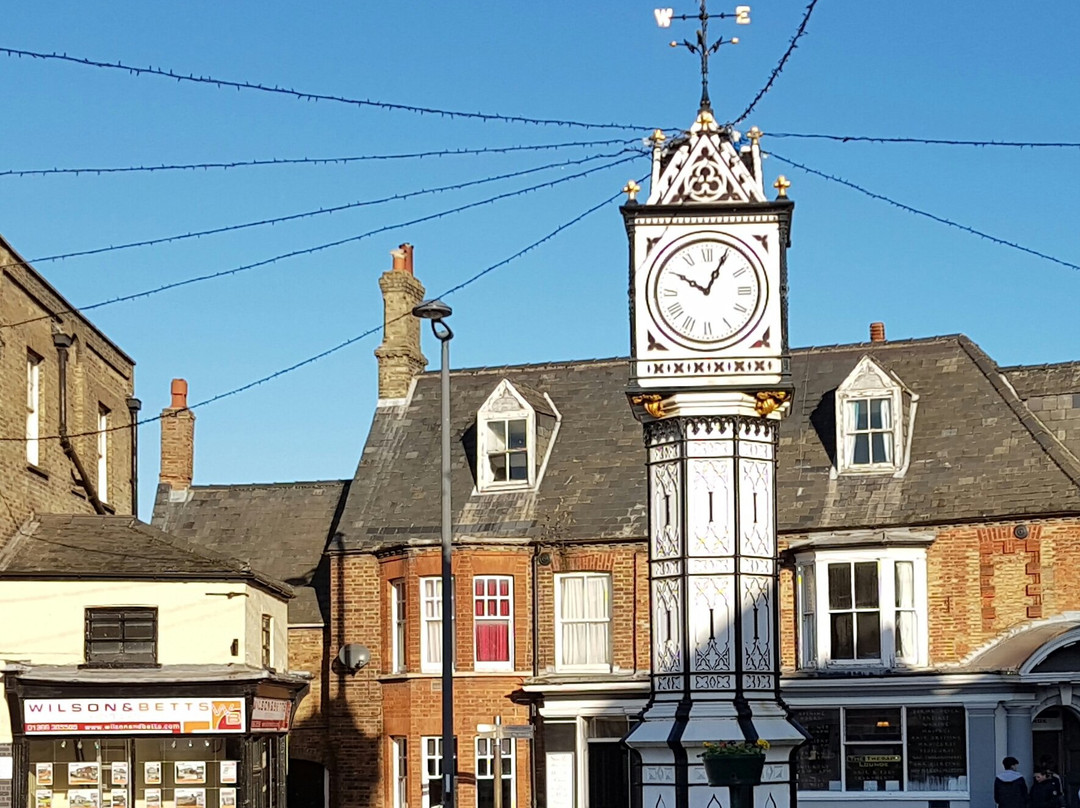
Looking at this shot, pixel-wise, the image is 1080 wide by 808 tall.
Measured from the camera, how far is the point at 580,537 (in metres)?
34.3

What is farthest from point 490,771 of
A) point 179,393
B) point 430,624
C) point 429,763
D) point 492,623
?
point 179,393

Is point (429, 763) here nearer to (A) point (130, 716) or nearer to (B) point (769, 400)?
(A) point (130, 716)

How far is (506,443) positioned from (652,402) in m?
16.3

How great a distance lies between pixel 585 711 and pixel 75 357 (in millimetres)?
11350

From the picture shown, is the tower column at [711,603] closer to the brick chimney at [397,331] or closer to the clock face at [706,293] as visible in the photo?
the clock face at [706,293]

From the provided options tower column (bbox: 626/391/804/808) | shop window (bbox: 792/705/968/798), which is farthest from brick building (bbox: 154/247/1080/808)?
tower column (bbox: 626/391/804/808)

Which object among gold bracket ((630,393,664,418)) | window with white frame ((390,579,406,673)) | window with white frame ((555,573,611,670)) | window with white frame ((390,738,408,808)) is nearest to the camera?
gold bracket ((630,393,664,418))

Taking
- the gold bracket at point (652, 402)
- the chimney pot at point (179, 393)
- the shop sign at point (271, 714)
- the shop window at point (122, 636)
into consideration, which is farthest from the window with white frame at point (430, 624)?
the gold bracket at point (652, 402)

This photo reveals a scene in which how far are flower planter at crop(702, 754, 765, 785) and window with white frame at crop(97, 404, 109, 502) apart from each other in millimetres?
20663

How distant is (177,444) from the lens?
Answer: 41219mm

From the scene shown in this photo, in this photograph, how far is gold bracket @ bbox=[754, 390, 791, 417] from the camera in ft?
65.0

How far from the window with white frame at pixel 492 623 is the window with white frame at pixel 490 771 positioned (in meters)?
1.40

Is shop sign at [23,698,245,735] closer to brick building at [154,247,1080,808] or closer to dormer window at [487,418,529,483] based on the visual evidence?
brick building at [154,247,1080,808]

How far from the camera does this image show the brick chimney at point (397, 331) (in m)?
38.3
